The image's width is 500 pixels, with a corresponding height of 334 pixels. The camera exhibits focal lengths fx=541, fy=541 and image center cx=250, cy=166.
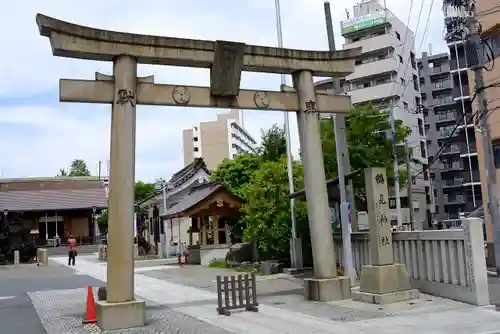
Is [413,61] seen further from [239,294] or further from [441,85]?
[239,294]

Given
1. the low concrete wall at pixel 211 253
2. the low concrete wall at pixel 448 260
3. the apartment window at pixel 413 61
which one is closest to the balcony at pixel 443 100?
the apartment window at pixel 413 61

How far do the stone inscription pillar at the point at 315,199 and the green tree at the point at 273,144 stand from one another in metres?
20.4

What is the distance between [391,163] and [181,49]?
66.6 feet

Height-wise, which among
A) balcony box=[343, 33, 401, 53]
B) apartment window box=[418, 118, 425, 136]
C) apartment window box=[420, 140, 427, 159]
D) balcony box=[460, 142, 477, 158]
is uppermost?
balcony box=[343, 33, 401, 53]

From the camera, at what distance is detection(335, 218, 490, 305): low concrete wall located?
1204 cm

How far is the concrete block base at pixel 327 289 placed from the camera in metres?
13.5

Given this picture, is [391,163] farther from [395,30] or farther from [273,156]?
[395,30]

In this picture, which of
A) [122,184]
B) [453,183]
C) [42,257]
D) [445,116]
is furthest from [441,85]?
[122,184]

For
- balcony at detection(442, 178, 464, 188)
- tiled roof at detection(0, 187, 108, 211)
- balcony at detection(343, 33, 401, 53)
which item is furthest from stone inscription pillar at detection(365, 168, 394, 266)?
balcony at detection(442, 178, 464, 188)

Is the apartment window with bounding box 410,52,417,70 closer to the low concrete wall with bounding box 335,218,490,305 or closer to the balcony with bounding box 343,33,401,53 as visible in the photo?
the balcony with bounding box 343,33,401,53

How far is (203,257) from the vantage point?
28.6 meters

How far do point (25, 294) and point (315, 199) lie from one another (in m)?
10.6

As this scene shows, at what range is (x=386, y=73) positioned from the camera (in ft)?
177

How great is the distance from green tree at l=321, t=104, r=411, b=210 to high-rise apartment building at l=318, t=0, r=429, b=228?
2293 cm
